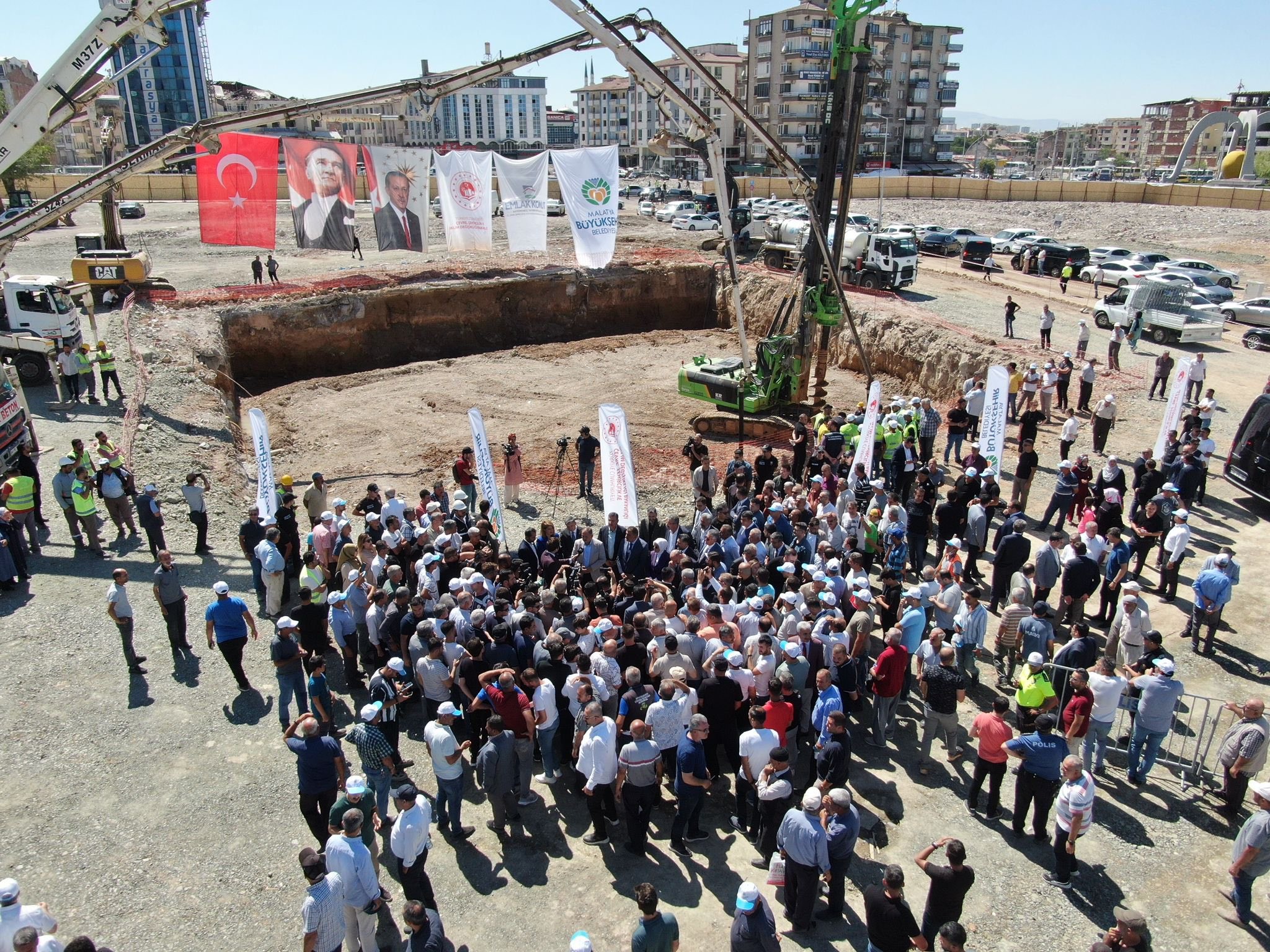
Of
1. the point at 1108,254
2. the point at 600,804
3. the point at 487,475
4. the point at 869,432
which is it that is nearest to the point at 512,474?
the point at 487,475

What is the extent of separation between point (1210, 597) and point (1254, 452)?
19.9ft

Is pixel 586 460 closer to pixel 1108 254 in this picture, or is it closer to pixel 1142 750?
pixel 1142 750

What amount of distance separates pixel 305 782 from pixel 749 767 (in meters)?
3.89

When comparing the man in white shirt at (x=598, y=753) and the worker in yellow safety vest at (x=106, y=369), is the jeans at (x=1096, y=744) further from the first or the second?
the worker in yellow safety vest at (x=106, y=369)

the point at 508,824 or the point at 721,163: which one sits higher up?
the point at 721,163

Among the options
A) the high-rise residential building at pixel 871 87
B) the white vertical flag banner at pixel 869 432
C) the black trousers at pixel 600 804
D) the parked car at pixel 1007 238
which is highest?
the high-rise residential building at pixel 871 87

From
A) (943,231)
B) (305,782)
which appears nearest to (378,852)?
(305,782)

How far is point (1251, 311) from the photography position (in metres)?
27.8

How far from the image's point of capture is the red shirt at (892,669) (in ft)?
29.0

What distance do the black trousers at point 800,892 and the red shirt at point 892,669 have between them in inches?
104

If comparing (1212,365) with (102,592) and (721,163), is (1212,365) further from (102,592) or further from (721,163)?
(102,592)

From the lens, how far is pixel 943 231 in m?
43.7

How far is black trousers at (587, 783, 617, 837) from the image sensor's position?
7.61m

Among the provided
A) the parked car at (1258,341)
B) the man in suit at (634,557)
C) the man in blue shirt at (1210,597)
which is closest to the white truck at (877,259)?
the parked car at (1258,341)
